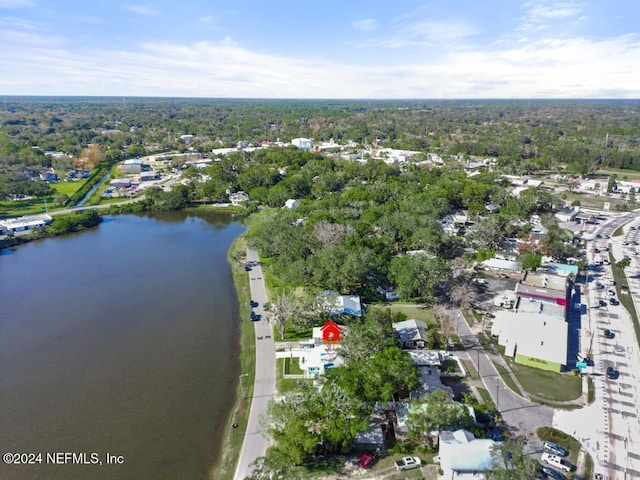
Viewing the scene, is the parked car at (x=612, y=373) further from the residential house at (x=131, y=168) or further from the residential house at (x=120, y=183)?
the residential house at (x=131, y=168)

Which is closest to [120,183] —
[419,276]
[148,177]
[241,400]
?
[148,177]

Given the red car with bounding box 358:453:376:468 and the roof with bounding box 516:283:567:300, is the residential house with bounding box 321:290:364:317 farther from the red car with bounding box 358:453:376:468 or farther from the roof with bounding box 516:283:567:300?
the roof with bounding box 516:283:567:300

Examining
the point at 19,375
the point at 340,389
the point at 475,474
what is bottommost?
the point at 19,375

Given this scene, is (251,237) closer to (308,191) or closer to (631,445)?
(308,191)

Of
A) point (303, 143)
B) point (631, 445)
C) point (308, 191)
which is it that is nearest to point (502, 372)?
point (631, 445)

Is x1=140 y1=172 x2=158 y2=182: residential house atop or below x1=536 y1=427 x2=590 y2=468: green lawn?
atop

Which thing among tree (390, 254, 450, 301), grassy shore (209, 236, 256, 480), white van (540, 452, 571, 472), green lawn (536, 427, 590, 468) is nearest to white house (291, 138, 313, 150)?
grassy shore (209, 236, 256, 480)

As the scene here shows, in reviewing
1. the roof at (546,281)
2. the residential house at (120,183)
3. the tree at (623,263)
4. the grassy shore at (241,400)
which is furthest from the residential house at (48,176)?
the tree at (623,263)
